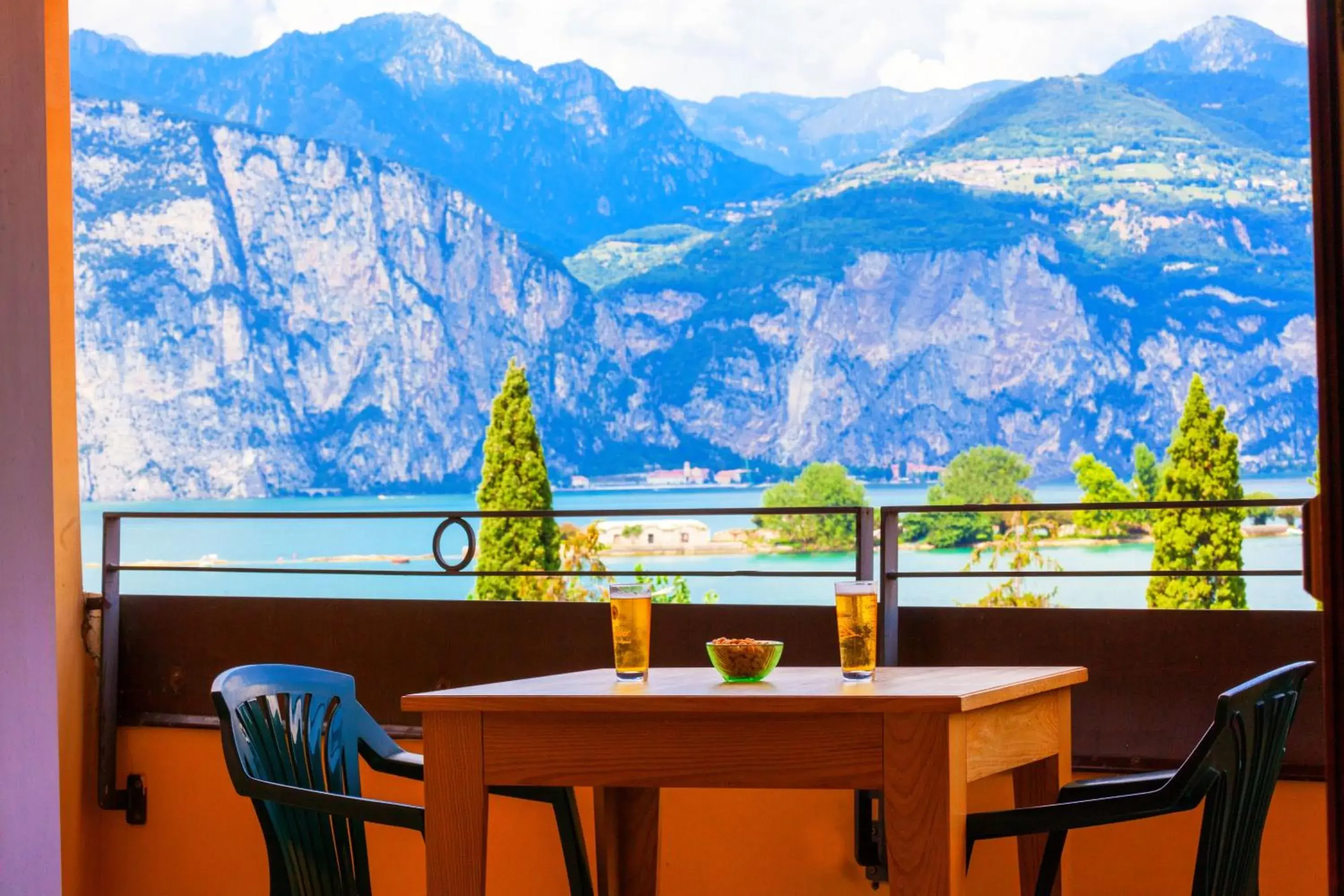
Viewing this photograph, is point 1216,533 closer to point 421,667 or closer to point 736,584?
point 421,667

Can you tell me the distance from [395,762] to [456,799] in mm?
484

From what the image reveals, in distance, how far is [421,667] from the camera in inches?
135

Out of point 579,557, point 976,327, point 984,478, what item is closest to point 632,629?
→ point 579,557

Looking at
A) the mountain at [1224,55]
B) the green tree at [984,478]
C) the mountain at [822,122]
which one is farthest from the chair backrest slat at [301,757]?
the mountain at [822,122]

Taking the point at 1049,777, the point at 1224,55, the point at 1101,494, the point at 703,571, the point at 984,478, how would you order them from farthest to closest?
the point at 1224,55
the point at 984,478
the point at 1101,494
the point at 703,571
the point at 1049,777

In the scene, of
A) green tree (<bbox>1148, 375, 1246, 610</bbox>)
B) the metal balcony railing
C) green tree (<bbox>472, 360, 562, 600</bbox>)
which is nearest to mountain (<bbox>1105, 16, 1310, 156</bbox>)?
green tree (<bbox>1148, 375, 1246, 610</bbox>)

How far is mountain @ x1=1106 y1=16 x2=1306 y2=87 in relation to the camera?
4300 cm

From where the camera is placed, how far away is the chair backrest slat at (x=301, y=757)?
2010 mm

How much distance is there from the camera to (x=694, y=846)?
10.2 ft

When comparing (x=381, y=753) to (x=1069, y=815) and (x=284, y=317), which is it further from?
(x=284, y=317)

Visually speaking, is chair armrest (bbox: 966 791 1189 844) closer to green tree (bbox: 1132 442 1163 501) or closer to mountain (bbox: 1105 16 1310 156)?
green tree (bbox: 1132 442 1163 501)

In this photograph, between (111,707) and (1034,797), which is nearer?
(1034,797)

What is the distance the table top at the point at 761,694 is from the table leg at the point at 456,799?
3 cm

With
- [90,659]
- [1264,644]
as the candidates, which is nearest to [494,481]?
[90,659]
